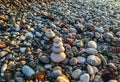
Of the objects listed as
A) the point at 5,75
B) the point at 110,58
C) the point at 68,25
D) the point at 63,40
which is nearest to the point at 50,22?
the point at 68,25

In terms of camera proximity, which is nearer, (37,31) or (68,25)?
(37,31)

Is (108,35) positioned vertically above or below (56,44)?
below

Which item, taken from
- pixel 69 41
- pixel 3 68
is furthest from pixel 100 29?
pixel 3 68

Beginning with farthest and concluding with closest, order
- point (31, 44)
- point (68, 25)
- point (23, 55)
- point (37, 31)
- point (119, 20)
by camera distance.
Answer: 1. point (119, 20)
2. point (68, 25)
3. point (37, 31)
4. point (31, 44)
5. point (23, 55)

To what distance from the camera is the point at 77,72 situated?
2686mm

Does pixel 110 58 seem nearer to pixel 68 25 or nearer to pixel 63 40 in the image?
pixel 63 40

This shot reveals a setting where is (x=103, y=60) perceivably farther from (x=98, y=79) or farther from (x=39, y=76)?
(x=39, y=76)

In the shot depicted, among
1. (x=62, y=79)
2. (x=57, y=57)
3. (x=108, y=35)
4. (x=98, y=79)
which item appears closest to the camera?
(x=62, y=79)

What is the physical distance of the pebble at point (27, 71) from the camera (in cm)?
259

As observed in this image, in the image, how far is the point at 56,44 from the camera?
112 inches

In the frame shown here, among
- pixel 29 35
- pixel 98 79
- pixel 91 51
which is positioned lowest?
pixel 98 79

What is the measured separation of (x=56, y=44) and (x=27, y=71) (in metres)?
0.44

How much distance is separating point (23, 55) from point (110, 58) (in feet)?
3.12

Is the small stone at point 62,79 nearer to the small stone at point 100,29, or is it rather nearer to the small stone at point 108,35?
the small stone at point 108,35
